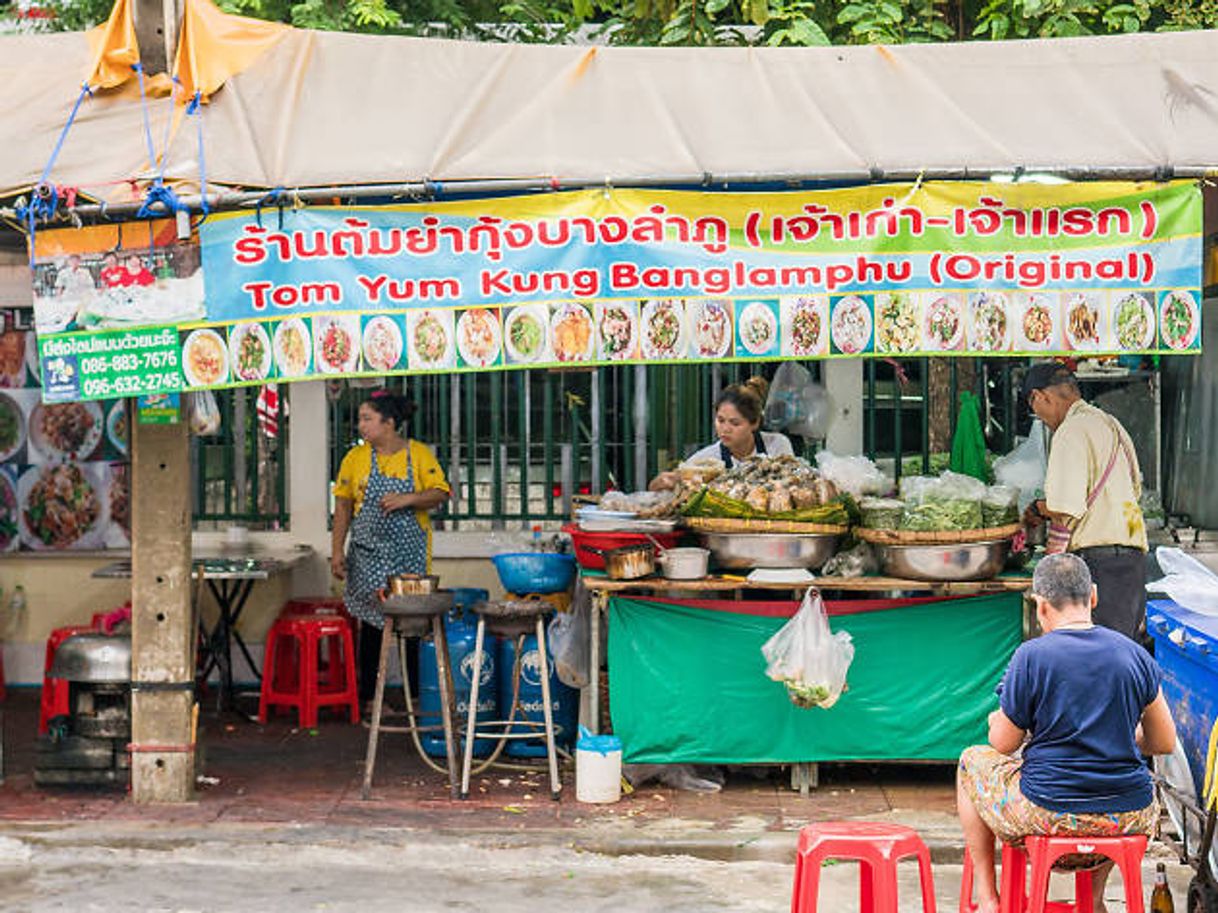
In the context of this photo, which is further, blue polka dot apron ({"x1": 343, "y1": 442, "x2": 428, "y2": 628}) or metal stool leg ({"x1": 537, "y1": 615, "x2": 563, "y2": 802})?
blue polka dot apron ({"x1": 343, "y1": 442, "x2": 428, "y2": 628})

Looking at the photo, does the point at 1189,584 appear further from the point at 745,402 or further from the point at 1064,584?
the point at 745,402

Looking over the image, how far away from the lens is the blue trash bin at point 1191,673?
18.9 feet

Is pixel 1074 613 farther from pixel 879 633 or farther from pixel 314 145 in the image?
pixel 314 145

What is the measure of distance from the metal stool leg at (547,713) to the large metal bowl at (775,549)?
3.24 feet

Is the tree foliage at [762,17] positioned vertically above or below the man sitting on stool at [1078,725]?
above

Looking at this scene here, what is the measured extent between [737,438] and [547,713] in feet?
5.99

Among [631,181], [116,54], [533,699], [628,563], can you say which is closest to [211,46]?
[116,54]

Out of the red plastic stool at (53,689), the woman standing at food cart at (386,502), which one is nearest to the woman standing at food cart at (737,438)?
the woman standing at food cart at (386,502)

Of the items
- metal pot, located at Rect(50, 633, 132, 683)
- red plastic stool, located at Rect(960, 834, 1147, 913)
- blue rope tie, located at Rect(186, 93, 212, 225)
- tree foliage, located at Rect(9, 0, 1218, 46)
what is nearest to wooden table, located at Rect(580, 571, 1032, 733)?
metal pot, located at Rect(50, 633, 132, 683)

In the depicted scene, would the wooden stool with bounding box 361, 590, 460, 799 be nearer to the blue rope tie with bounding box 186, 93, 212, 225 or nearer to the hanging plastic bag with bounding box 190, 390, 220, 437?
the hanging plastic bag with bounding box 190, 390, 220, 437

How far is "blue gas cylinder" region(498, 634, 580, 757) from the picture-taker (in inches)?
351

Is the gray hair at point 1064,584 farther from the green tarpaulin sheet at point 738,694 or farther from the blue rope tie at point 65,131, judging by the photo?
the blue rope tie at point 65,131

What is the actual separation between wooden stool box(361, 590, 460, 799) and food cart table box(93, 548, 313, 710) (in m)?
1.73

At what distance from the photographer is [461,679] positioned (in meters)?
9.03
